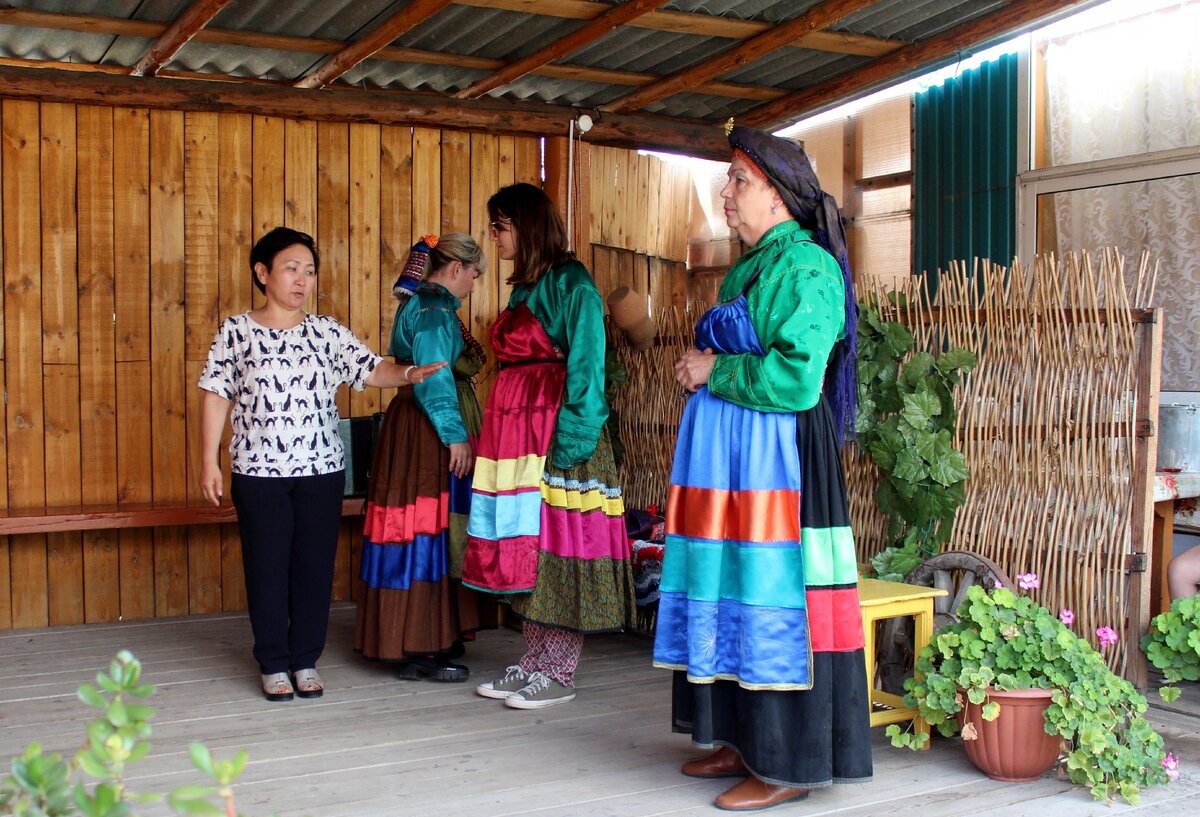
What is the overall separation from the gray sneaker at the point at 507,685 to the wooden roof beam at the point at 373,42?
2453 millimetres

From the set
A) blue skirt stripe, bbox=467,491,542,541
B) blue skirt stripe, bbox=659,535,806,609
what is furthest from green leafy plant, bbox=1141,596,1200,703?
blue skirt stripe, bbox=467,491,542,541

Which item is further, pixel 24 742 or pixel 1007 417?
pixel 1007 417

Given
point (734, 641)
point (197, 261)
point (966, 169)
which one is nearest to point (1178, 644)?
point (734, 641)

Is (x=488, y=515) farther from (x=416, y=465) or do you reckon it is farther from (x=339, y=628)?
(x=339, y=628)

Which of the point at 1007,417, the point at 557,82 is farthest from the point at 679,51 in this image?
the point at 1007,417

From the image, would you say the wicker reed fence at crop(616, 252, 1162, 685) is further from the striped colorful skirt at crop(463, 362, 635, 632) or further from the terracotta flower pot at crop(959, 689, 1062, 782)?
the striped colorful skirt at crop(463, 362, 635, 632)

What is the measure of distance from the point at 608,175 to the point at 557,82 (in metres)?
1.13

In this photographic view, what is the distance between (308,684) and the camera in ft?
13.4

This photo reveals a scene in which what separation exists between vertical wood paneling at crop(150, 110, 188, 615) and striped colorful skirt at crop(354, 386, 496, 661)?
1.61 meters

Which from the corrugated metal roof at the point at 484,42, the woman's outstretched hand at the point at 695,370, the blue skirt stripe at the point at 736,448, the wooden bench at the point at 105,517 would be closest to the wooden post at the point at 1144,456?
the blue skirt stripe at the point at 736,448

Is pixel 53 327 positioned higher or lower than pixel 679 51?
lower

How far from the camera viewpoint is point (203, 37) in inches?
202

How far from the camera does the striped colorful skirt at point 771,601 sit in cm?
281

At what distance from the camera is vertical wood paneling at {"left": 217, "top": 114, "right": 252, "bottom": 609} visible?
18.2 feet
